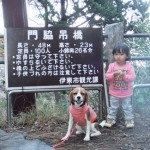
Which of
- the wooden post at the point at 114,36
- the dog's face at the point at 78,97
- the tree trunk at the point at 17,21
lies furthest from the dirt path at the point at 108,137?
the wooden post at the point at 114,36

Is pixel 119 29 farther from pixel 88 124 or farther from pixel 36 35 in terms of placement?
pixel 88 124

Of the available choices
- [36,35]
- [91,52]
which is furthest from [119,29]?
[36,35]

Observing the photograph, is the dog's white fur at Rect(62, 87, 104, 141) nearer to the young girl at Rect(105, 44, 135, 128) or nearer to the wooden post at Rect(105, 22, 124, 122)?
the young girl at Rect(105, 44, 135, 128)

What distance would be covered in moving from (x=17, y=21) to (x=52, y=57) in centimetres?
104

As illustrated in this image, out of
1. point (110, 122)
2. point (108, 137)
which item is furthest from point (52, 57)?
point (108, 137)

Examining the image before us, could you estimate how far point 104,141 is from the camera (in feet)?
13.0

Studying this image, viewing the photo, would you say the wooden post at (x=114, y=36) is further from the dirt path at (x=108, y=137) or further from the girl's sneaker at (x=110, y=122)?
the dirt path at (x=108, y=137)

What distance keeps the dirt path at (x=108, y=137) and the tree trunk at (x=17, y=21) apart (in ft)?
2.22

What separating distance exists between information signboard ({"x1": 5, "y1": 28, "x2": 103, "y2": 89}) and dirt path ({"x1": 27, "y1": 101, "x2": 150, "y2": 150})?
70 cm

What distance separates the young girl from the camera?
4.50 m

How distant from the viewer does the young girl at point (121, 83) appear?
4.50 m

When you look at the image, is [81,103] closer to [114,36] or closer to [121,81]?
[121,81]

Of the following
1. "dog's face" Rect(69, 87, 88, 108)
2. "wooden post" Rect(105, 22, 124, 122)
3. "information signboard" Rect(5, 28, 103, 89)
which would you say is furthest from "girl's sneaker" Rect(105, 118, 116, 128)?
"dog's face" Rect(69, 87, 88, 108)

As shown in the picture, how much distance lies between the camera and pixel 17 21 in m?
5.25
